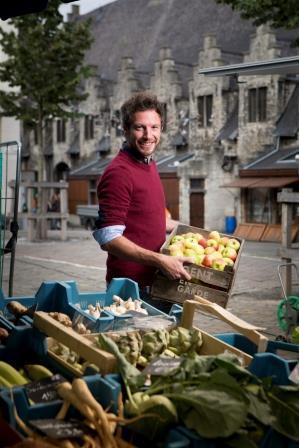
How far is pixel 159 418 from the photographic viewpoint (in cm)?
236

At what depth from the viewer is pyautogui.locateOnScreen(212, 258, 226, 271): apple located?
4.20 meters

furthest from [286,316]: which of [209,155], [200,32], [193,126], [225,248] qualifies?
[200,32]

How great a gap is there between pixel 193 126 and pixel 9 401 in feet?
119

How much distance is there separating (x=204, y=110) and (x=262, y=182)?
319 inches

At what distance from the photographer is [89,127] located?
47.7m

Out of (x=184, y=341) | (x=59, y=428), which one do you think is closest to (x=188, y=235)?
(x=184, y=341)

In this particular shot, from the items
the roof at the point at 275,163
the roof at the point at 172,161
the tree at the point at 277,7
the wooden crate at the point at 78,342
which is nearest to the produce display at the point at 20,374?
the wooden crate at the point at 78,342

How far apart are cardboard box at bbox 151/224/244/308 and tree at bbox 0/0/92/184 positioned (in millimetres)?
19788

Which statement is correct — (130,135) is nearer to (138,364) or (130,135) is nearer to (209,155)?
(138,364)

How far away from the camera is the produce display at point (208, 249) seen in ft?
13.9

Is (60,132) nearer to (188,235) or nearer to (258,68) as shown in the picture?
(258,68)

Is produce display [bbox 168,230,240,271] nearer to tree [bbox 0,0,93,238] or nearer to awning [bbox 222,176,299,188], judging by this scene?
tree [bbox 0,0,93,238]

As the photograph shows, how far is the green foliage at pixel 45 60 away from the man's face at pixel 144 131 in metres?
20.0

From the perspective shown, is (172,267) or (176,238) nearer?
(172,267)
